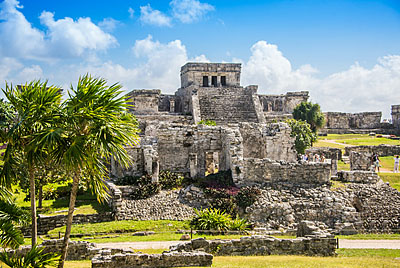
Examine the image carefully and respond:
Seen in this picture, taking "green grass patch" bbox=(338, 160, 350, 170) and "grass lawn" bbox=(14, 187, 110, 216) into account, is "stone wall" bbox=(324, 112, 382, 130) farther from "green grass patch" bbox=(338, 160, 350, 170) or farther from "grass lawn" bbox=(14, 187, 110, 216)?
"grass lawn" bbox=(14, 187, 110, 216)

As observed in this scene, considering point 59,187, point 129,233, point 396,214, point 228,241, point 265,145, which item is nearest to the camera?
point 228,241

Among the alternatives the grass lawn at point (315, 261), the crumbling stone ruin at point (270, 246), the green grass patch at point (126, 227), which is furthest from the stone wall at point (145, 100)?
the grass lawn at point (315, 261)

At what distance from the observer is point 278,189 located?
19.8m

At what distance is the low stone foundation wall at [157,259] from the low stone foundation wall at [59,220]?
6448mm

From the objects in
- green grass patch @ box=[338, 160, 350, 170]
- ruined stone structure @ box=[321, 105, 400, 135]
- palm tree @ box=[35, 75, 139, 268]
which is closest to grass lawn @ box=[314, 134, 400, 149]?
ruined stone structure @ box=[321, 105, 400, 135]

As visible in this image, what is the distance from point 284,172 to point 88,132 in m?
12.6

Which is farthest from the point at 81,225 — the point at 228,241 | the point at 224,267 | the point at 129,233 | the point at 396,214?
the point at 396,214

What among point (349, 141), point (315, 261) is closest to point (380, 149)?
point (349, 141)

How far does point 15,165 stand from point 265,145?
50.6 feet

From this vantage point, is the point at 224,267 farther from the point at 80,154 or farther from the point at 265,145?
the point at 265,145

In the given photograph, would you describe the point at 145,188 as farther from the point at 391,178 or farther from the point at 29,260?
the point at 391,178

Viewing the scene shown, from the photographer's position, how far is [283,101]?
4659 centimetres

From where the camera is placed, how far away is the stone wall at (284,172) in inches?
801

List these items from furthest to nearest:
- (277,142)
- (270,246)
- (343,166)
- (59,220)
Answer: (343,166)
(277,142)
(59,220)
(270,246)
